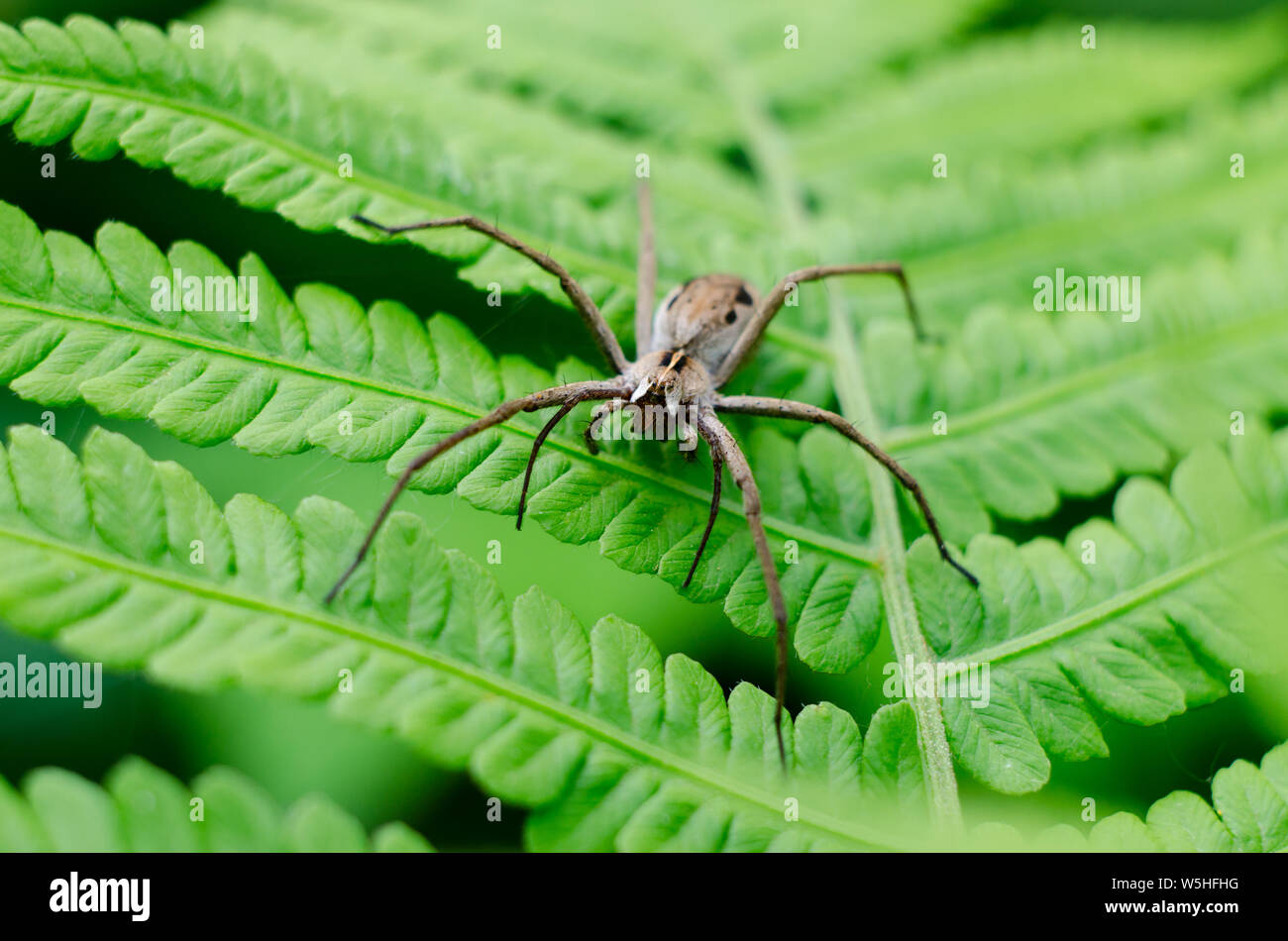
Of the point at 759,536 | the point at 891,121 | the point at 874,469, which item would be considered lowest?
the point at 759,536

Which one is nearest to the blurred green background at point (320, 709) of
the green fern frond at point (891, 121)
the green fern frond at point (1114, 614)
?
the green fern frond at point (1114, 614)

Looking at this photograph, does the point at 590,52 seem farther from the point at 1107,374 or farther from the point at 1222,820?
the point at 1222,820

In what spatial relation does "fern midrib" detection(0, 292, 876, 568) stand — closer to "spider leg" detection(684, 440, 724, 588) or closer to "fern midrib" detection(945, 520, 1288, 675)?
"spider leg" detection(684, 440, 724, 588)

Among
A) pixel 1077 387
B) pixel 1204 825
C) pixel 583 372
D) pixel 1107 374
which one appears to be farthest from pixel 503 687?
pixel 1107 374

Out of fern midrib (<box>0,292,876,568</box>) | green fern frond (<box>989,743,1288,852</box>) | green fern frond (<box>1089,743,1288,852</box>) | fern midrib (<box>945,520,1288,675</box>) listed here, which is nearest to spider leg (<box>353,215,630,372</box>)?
fern midrib (<box>0,292,876,568</box>)

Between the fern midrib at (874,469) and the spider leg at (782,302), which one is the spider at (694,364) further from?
the fern midrib at (874,469)
